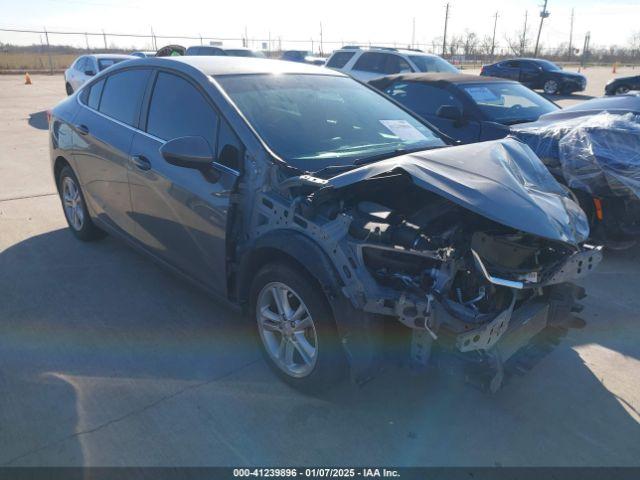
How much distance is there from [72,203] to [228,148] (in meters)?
2.83

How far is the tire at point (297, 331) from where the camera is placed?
2.72 meters

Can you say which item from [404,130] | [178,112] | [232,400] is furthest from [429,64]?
[232,400]

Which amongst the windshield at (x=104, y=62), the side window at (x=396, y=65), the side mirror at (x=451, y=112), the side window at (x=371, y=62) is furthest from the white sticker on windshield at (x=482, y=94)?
the windshield at (x=104, y=62)

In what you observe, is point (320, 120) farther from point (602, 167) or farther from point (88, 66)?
point (88, 66)

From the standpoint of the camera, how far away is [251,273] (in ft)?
10.2

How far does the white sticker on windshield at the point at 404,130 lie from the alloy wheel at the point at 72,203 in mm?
3122

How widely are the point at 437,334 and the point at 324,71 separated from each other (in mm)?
2665

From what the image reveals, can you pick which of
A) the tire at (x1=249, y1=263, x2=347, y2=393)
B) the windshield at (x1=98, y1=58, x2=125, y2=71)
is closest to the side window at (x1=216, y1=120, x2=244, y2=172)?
the tire at (x1=249, y1=263, x2=347, y2=393)

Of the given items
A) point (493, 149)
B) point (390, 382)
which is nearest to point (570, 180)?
point (493, 149)

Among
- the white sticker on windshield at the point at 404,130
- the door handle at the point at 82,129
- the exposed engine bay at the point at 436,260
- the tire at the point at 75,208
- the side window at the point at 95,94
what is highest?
the side window at the point at 95,94

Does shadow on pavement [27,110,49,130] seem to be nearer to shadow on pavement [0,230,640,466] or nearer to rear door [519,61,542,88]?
shadow on pavement [0,230,640,466]

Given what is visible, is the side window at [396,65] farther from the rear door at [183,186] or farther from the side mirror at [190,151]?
the side mirror at [190,151]

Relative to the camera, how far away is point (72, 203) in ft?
17.3

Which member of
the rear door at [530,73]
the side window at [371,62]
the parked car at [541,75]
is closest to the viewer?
the side window at [371,62]
